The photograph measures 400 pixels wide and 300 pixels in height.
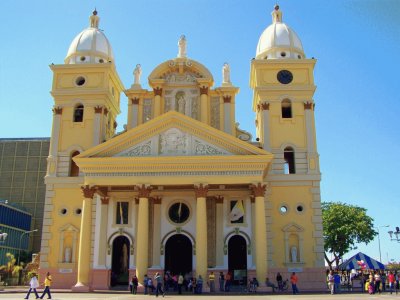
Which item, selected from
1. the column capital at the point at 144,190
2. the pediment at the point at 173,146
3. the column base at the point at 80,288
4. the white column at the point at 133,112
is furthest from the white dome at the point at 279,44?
the column base at the point at 80,288

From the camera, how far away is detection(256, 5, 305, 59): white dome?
41531 mm

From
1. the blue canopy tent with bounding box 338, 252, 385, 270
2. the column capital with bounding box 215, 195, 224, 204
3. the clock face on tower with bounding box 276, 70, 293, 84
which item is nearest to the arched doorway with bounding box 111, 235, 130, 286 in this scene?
the column capital with bounding box 215, 195, 224, 204

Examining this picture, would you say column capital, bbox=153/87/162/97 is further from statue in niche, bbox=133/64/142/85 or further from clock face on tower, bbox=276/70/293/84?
clock face on tower, bbox=276/70/293/84

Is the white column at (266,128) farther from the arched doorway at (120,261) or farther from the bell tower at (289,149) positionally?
the arched doorway at (120,261)

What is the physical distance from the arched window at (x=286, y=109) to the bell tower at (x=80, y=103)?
591 inches

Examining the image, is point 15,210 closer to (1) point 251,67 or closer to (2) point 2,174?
(2) point 2,174

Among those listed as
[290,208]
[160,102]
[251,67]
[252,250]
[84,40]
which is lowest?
[252,250]

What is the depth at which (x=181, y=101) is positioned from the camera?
4022 cm

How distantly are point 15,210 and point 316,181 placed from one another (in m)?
53.5

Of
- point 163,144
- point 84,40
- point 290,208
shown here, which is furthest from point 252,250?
point 84,40

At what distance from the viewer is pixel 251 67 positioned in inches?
1640

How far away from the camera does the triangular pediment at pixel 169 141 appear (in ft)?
113

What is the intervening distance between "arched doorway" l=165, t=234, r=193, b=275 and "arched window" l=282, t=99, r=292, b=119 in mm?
13193

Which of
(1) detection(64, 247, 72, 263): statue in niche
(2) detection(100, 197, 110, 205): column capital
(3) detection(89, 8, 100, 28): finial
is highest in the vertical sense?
(3) detection(89, 8, 100, 28): finial
